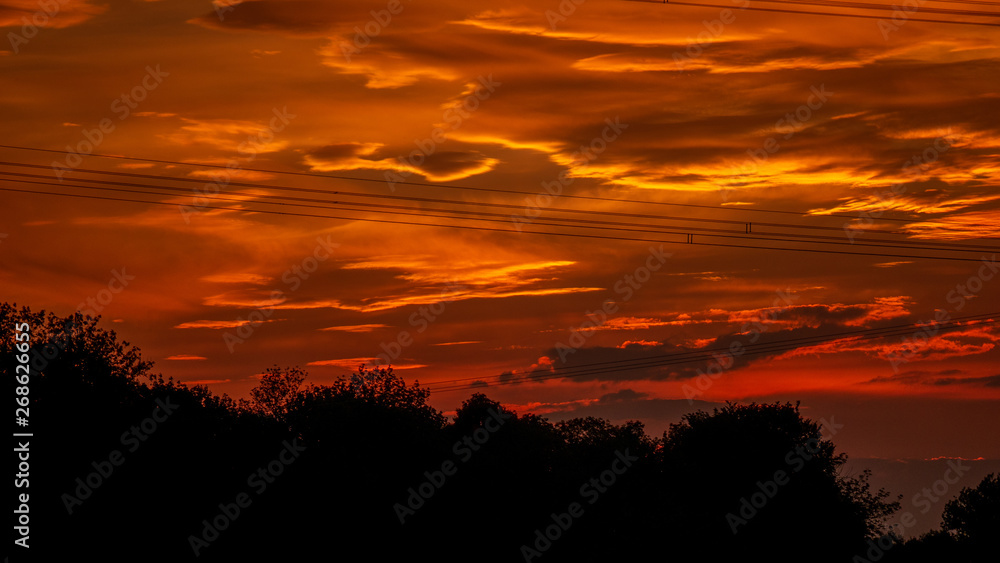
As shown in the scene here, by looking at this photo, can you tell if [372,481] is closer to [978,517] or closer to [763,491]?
[763,491]

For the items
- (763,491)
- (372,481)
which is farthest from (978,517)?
(372,481)

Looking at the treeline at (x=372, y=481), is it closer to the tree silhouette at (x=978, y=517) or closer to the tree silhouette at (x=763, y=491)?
the tree silhouette at (x=763, y=491)

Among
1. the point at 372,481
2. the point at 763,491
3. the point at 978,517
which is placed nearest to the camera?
the point at 372,481

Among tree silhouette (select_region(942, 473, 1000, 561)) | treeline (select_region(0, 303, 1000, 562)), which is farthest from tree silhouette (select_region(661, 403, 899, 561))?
tree silhouette (select_region(942, 473, 1000, 561))

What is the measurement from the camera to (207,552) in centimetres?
6594

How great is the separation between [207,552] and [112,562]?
318 inches

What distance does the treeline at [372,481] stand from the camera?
61562mm

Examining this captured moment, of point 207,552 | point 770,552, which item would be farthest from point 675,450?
point 207,552

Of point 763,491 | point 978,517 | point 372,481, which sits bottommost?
point 978,517

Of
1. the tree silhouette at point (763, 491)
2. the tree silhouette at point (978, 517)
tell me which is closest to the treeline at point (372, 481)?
the tree silhouette at point (763, 491)

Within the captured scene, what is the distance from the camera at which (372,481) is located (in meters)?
73.9

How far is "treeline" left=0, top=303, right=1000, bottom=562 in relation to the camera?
61562mm

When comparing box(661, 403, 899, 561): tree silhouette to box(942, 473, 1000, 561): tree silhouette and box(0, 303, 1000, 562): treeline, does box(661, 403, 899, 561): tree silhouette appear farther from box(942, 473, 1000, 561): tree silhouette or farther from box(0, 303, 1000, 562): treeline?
box(942, 473, 1000, 561): tree silhouette

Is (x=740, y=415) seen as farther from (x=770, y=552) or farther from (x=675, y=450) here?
(x=770, y=552)
